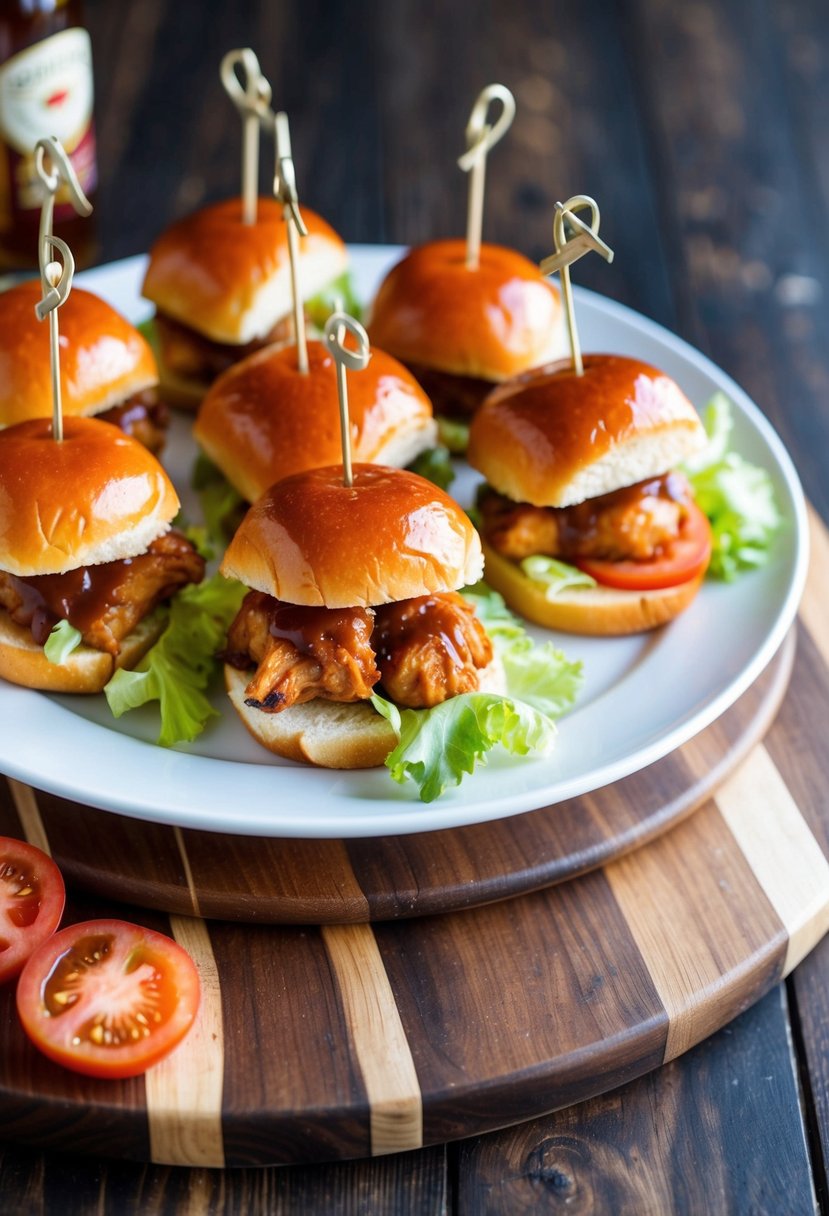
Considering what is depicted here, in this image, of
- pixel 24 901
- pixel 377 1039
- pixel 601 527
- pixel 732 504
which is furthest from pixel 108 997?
pixel 732 504

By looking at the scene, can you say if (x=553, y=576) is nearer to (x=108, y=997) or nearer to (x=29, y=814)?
(x=29, y=814)

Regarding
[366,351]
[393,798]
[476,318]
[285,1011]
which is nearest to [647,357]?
[476,318]

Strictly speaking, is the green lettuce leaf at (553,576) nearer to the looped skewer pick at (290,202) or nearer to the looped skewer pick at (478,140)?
the looped skewer pick at (290,202)

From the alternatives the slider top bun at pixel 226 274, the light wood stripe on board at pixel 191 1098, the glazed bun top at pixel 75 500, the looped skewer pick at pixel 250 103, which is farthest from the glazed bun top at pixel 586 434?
the light wood stripe on board at pixel 191 1098

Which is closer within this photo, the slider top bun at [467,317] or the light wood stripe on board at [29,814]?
the light wood stripe on board at [29,814]

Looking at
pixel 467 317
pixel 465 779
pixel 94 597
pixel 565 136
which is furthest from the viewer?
pixel 565 136

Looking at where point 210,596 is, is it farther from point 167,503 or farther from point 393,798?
point 393,798

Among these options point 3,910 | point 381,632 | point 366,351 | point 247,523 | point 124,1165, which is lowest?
point 124,1165
